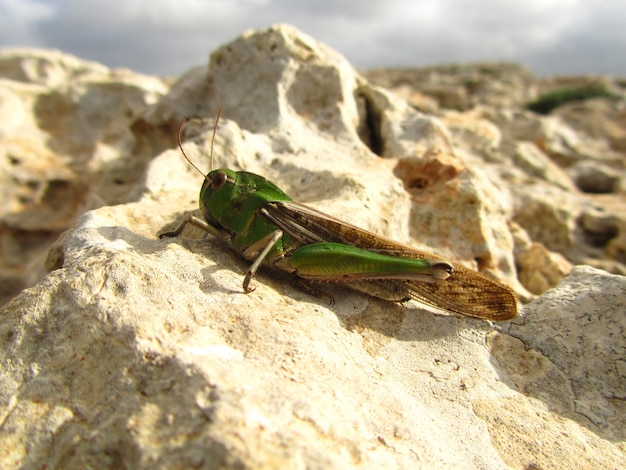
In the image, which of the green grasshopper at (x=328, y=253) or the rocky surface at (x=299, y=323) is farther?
the green grasshopper at (x=328, y=253)

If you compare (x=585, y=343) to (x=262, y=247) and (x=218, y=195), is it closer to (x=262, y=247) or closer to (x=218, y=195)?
(x=262, y=247)


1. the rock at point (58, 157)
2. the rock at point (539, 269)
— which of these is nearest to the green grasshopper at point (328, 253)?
the rock at point (539, 269)

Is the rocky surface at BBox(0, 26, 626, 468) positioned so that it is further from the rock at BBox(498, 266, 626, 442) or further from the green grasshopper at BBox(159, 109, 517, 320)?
the green grasshopper at BBox(159, 109, 517, 320)

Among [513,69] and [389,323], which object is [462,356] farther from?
[513,69]

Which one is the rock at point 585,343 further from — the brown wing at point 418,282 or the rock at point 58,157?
the rock at point 58,157

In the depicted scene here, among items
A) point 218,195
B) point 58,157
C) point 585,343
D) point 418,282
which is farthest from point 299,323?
point 58,157

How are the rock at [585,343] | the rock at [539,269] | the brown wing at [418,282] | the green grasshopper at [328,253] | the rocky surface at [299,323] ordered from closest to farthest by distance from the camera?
the rocky surface at [299,323] < the rock at [585,343] < the green grasshopper at [328,253] < the brown wing at [418,282] < the rock at [539,269]
